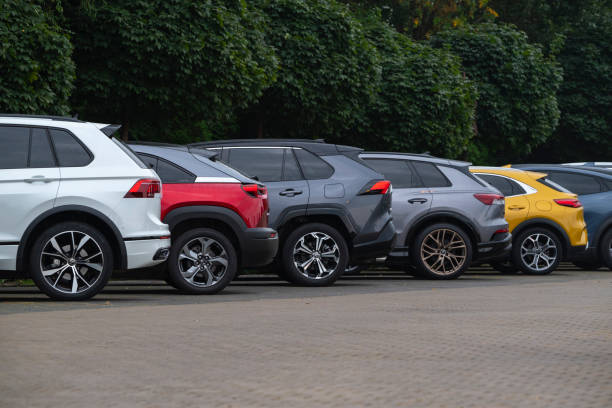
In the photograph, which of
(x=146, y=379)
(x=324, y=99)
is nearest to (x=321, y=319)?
(x=146, y=379)

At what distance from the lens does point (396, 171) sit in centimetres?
1538

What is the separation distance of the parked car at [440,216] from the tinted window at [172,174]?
3797 millimetres

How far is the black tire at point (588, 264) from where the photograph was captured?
18.2 metres

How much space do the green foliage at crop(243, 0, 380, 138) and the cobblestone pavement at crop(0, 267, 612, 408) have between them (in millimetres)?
11378

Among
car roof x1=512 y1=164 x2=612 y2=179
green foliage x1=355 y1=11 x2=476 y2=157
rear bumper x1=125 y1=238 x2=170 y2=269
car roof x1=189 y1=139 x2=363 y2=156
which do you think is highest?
green foliage x1=355 y1=11 x2=476 y2=157

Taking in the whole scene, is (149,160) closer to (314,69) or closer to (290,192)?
(290,192)

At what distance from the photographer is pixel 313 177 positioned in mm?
13625

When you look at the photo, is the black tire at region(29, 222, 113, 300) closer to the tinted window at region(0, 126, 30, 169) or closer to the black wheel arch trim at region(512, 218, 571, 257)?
the tinted window at region(0, 126, 30, 169)

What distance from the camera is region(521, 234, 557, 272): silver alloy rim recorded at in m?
16.8

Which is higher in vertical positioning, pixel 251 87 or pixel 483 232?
pixel 251 87

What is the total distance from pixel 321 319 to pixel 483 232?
632 cm

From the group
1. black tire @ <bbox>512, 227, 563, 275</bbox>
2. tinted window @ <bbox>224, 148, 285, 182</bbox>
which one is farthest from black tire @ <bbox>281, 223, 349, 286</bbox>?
black tire @ <bbox>512, 227, 563, 275</bbox>

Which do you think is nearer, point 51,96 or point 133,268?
point 133,268

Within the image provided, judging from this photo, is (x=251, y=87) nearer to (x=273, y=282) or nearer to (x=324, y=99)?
(x=324, y=99)
